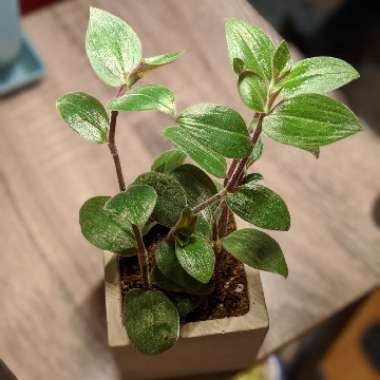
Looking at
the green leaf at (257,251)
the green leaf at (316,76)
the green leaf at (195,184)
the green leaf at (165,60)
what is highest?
the green leaf at (165,60)

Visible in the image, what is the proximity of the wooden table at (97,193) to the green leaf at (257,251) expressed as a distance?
217 mm

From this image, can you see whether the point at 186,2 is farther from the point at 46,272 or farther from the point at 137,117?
the point at 46,272

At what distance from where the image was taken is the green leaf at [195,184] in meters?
0.48

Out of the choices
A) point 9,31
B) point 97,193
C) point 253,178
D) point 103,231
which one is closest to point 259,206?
point 253,178

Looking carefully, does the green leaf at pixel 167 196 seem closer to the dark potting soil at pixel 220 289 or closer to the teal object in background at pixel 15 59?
the dark potting soil at pixel 220 289

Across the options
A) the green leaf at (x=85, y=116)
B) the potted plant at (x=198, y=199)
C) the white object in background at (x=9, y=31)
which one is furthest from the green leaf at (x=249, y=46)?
the white object in background at (x=9, y=31)

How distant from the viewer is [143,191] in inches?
15.8

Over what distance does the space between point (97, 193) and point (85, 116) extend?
1.03 feet

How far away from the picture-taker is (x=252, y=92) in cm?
37

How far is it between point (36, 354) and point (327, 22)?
3.68 ft

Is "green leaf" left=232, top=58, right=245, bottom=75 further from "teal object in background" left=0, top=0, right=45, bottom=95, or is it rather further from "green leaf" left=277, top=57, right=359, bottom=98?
"teal object in background" left=0, top=0, right=45, bottom=95

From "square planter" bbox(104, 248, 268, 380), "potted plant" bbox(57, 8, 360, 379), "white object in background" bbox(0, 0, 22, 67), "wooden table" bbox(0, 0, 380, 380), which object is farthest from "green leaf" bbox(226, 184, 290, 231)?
"white object in background" bbox(0, 0, 22, 67)

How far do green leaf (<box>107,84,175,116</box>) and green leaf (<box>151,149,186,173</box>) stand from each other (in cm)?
13

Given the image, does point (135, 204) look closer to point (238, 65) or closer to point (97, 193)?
point (238, 65)
